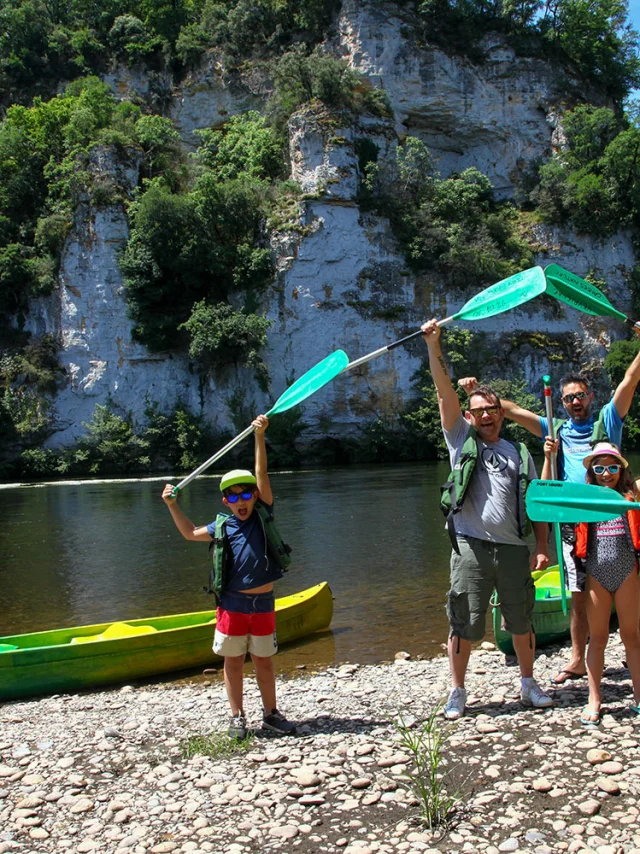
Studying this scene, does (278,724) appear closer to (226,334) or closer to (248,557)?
(248,557)

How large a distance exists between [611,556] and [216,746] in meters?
2.55

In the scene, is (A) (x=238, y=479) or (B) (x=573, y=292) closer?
(A) (x=238, y=479)

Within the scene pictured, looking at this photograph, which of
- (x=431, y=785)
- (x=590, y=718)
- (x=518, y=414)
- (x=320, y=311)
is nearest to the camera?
(x=431, y=785)

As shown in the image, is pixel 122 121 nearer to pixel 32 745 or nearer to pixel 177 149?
pixel 177 149

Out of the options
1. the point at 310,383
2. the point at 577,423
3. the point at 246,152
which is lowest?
the point at 577,423

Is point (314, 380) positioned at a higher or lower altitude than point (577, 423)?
higher

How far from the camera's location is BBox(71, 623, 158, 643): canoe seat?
6.46 m

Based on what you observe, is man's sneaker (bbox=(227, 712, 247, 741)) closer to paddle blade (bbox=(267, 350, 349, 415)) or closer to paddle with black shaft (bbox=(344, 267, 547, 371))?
paddle blade (bbox=(267, 350, 349, 415))

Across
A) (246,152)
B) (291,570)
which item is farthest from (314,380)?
(246,152)

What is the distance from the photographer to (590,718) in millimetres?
4004

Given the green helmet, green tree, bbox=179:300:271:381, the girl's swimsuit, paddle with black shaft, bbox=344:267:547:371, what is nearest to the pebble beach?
the girl's swimsuit

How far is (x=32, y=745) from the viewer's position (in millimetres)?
4602

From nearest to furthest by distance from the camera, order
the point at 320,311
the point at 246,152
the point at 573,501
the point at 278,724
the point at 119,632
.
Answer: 1. the point at 573,501
2. the point at 278,724
3. the point at 119,632
4. the point at 320,311
5. the point at 246,152

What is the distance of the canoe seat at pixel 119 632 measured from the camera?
254 inches
